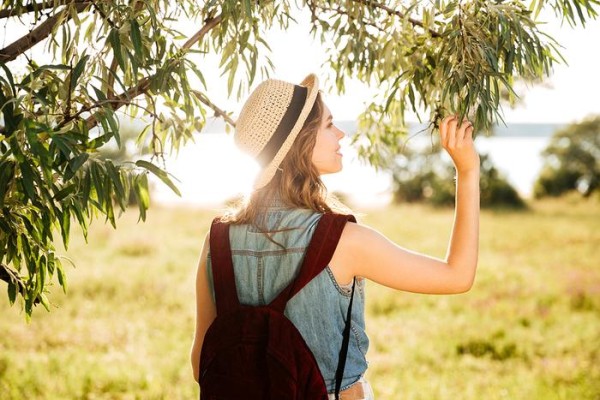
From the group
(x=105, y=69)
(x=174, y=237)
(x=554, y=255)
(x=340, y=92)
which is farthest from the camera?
(x=174, y=237)

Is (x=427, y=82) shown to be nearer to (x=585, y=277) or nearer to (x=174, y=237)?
(x=585, y=277)

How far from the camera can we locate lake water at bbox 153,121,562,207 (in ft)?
8.51

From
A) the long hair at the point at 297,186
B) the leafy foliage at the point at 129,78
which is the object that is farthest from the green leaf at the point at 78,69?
the long hair at the point at 297,186

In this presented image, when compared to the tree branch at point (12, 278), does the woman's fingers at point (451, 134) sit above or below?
above

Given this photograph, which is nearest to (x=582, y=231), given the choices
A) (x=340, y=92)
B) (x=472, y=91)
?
(x=340, y=92)

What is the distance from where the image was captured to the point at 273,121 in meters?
2.12

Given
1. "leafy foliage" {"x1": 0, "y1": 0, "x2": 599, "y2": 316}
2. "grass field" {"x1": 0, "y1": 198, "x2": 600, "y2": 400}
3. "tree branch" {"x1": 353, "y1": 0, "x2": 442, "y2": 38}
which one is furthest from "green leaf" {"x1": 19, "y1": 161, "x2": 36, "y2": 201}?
"grass field" {"x1": 0, "y1": 198, "x2": 600, "y2": 400}

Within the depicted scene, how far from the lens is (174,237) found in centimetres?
1345

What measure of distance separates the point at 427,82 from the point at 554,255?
9.67m

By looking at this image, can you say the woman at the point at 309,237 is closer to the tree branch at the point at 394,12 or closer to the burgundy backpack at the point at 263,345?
the burgundy backpack at the point at 263,345

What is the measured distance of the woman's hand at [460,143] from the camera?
2.03 meters

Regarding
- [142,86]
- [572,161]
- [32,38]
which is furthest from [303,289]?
[572,161]

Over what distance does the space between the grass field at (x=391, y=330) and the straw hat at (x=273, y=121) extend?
3.81m

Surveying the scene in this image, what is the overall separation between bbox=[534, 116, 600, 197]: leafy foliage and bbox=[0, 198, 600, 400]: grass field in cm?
767
